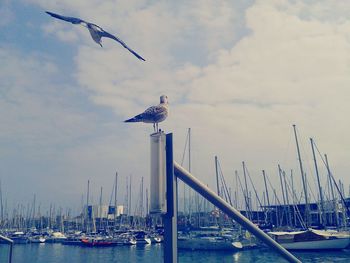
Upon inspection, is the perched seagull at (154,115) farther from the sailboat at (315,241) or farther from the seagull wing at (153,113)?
the sailboat at (315,241)

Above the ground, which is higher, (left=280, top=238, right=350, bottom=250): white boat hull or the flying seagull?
the flying seagull

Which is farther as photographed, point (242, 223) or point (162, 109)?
point (162, 109)

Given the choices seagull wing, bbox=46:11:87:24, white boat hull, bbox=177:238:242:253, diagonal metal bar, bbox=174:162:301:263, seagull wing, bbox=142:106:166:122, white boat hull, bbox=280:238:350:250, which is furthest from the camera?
white boat hull, bbox=177:238:242:253

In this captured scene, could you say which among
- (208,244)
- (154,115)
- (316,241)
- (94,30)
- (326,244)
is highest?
(94,30)

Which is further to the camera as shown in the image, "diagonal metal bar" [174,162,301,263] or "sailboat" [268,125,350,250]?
"sailboat" [268,125,350,250]

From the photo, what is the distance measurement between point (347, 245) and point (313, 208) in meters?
31.2

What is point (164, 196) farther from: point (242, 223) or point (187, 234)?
point (187, 234)

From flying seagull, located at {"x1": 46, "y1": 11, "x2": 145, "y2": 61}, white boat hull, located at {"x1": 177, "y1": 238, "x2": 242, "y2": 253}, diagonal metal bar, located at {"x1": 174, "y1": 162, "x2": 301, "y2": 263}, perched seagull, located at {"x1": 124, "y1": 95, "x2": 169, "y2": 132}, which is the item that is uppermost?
flying seagull, located at {"x1": 46, "y1": 11, "x2": 145, "y2": 61}

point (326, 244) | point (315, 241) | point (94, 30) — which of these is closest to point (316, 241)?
point (315, 241)

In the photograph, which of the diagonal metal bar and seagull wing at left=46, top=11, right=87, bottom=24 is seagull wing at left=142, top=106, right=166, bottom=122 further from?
seagull wing at left=46, top=11, right=87, bottom=24

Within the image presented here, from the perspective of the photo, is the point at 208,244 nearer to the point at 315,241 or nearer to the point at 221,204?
the point at 315,241

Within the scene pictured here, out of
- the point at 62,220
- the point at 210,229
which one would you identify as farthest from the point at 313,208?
the point at 62,220

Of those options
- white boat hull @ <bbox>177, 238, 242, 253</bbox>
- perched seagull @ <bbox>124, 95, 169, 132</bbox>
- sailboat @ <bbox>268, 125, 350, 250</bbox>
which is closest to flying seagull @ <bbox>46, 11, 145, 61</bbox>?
perched seagull @ <bbox>124, 95, 169, 132</bbox>

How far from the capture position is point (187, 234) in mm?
47344
